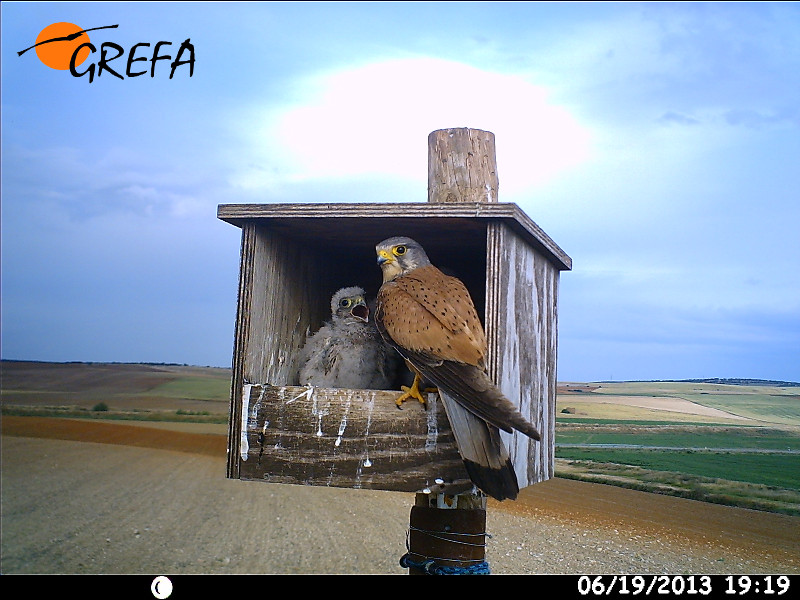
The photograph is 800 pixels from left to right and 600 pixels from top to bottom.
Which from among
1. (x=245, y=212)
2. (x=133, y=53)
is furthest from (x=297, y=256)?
(x=133, y=53)

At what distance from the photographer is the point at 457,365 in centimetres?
Answer: 213

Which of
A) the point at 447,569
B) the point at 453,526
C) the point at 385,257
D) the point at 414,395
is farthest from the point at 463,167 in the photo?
the point at 447,569

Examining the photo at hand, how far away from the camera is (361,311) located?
293 cm

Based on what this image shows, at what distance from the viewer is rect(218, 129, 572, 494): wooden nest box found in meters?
2.32

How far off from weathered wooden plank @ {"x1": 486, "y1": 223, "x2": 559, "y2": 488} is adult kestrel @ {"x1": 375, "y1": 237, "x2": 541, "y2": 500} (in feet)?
0.34

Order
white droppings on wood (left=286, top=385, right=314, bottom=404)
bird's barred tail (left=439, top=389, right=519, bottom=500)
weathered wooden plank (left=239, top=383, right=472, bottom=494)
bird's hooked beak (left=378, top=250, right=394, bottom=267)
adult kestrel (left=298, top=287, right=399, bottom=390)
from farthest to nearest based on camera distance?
adult kestrel (left=298, top=287, right=399, bottom=390)
bird's hooked beak (left=378, top=250, right=394, bottom=267)
white droppings on wood (left=286, top=385, right=314, bottom=404)
weathered wooden plank (left=239, top=383, right=472, bottom=494)
bird's barred tail (left=439, top=389, right=519, bottom=500)

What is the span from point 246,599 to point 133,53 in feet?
9.53

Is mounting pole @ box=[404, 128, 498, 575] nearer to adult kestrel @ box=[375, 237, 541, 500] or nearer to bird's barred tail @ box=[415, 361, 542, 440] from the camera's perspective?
adult kestrel @ box=[375, 237, 541, 500]

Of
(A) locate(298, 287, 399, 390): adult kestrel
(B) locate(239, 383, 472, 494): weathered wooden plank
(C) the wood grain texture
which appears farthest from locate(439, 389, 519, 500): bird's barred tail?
(C) the wood grain texture

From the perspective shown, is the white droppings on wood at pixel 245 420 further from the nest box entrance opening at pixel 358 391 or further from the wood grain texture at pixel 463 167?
the wood grain texture at pixel 463 167

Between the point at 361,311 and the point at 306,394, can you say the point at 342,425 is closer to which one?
the point at 306,394

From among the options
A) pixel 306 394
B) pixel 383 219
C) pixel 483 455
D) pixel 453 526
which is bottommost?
pixel 453 526

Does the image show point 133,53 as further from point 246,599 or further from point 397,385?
point 246,599

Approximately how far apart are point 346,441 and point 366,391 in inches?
6.9
